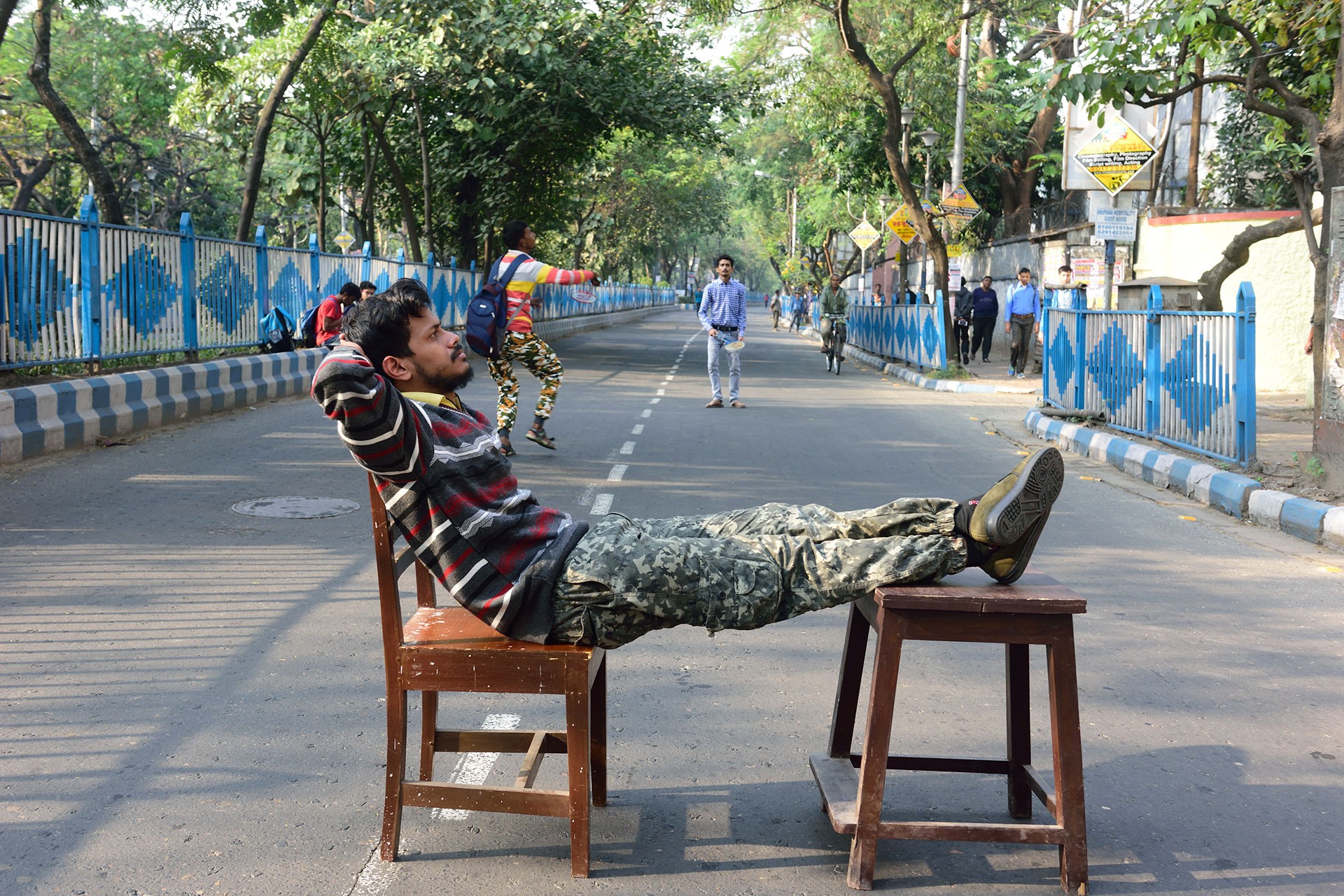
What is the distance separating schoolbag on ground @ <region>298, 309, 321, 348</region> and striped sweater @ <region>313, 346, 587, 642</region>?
14563 mm

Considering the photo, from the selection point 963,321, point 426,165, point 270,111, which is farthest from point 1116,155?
point 426,165

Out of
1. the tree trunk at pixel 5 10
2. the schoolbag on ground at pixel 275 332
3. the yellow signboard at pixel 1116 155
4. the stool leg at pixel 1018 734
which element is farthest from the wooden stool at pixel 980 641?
the schoolbag on ground at pixel 275 332

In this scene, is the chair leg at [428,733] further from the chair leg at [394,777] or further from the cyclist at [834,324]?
the cyclist at [834,324]

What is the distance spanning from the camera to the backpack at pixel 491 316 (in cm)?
948

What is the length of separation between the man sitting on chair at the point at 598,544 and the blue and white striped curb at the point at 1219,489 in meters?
5.52

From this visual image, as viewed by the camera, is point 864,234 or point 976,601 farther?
point 864,234

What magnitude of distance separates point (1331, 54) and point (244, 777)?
1172 cm

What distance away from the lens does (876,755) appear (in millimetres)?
2969

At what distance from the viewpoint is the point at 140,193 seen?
40.2 m

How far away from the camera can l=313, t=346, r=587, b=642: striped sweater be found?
294cm

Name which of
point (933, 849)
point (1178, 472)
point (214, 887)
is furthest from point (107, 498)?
point (1178, 472)

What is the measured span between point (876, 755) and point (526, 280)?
713 centimetres

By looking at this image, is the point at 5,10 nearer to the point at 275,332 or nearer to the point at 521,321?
the point at 275,332

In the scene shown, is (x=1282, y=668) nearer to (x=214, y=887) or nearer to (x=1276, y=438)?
(x=214, y=887)
